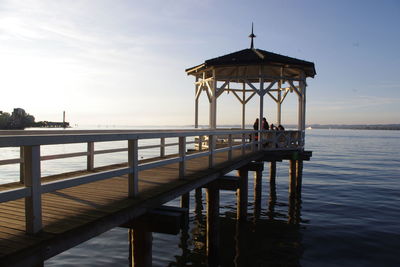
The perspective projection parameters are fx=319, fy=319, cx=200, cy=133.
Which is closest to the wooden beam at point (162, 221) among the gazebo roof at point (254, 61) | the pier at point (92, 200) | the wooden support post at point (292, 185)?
the pier at point (92, 200)

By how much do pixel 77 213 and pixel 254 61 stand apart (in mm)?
10872

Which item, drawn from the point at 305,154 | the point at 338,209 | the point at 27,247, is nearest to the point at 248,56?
the point at 305,154

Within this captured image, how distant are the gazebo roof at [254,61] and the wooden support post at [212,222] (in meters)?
6.82

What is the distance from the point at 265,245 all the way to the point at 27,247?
30.2ft

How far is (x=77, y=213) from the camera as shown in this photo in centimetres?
437

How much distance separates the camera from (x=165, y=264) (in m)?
9.67

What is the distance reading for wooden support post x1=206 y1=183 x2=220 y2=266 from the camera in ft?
29.2

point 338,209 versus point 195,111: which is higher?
point 195,111

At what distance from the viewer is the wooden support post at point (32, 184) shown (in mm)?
3277

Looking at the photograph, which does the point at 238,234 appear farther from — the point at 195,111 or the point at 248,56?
the point at 248,56

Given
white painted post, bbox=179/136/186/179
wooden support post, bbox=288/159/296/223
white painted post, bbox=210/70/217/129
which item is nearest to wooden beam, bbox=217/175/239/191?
white painted post, bbox=179/136/186/179

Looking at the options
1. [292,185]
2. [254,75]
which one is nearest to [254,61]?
[254,75]

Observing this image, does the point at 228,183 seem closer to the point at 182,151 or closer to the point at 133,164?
the point at 182,151

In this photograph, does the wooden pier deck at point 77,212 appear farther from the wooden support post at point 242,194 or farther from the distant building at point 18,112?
the distant building at point 18,112
